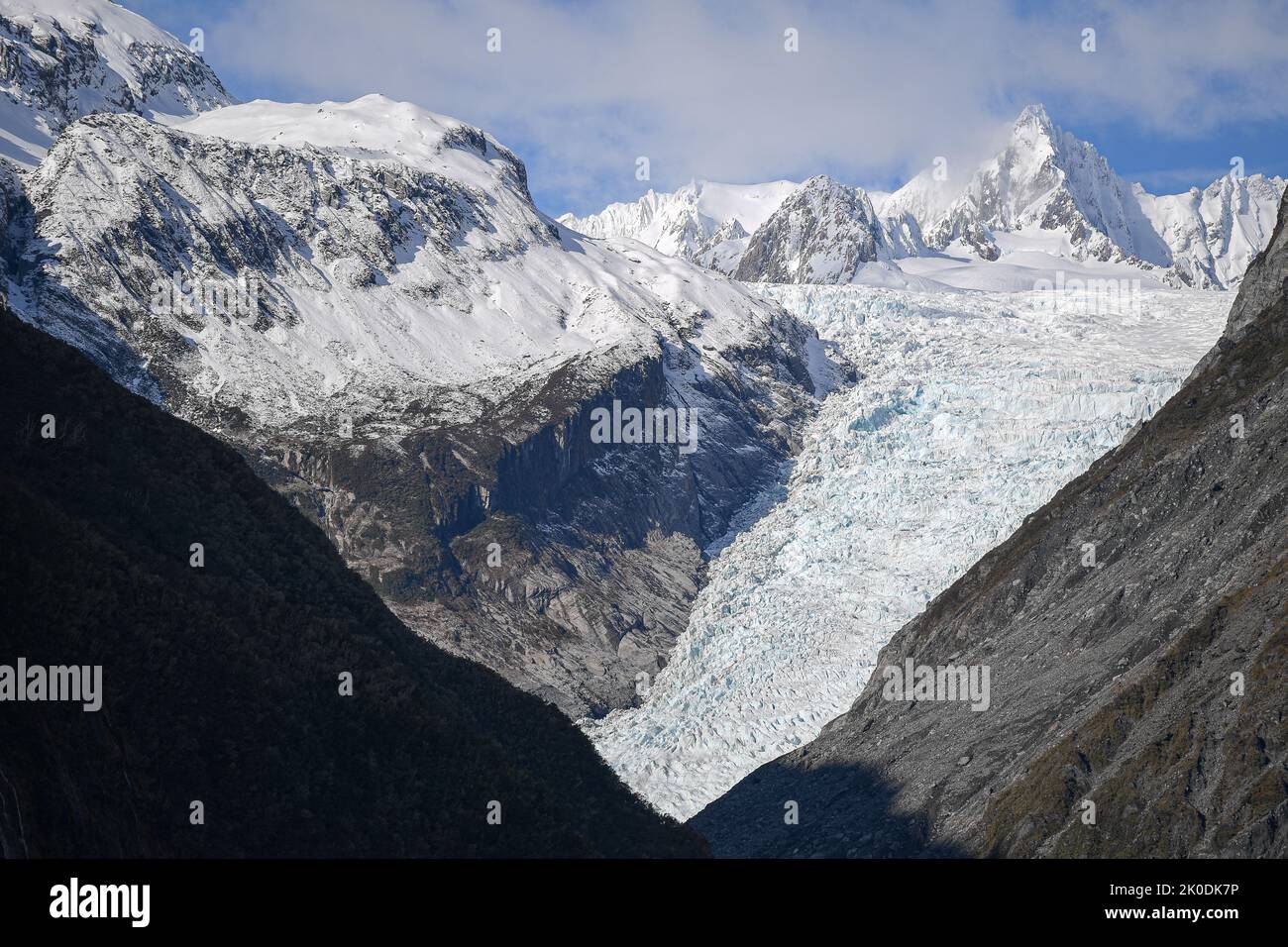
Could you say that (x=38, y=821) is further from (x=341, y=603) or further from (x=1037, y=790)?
(x=1037, y=790)

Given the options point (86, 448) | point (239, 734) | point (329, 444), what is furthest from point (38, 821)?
point (329, 444)
